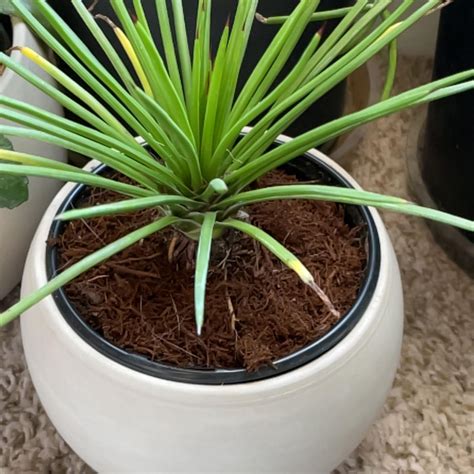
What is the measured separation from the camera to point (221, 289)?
0.54 metres

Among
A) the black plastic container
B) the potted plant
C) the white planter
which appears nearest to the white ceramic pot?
the potted plant

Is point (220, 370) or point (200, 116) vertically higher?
point (200, 116)

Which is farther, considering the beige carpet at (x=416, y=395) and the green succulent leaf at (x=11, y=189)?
the beige carpet at (x=416, y=395)

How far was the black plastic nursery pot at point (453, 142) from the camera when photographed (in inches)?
29.0

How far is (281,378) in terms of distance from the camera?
483 millimetres

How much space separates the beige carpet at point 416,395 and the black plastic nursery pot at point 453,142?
4 cm

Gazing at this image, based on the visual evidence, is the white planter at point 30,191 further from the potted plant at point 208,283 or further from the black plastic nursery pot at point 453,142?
the black plastic nursery pot at point 453,142

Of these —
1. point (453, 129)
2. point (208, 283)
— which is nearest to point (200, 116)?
point (208, 283)

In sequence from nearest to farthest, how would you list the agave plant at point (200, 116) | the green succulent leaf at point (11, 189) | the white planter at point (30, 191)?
the agave plant at point (200, 116), the green succulent leaf at point (11, 189), the white planter at point (30, 191)

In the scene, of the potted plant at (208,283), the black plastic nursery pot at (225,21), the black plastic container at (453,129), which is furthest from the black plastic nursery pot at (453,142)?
the potted plant at (208,283)

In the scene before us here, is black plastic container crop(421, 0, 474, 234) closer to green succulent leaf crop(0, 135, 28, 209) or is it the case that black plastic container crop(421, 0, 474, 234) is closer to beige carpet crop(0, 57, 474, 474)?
beige carpet crop(0, 57, 474, 474)

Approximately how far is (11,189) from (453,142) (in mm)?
466

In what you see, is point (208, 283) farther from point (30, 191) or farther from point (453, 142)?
point (453, 142)

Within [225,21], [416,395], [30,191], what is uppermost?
[225,21]
